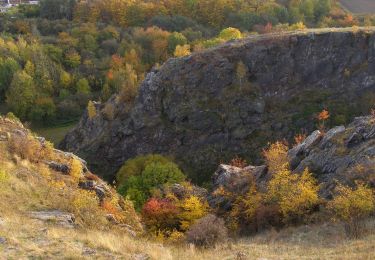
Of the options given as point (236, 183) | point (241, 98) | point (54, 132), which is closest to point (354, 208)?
point (236, 183)

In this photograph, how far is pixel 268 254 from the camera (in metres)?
21.9

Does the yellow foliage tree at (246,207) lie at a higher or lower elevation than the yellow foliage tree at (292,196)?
lower

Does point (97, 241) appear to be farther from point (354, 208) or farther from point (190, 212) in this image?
point (190, 212)

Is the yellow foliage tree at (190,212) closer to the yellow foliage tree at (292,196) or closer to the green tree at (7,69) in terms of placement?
the yellow foliage tree at (292,196)

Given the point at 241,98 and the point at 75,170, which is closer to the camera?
the point at 75,170

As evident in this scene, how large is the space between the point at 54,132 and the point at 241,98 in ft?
148

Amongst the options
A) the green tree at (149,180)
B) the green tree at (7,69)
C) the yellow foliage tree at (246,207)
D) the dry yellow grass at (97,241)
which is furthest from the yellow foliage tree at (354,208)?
the green tree at (7,69)

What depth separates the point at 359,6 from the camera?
412 ft

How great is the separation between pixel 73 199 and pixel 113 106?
45.5m

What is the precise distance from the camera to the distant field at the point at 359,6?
401ft

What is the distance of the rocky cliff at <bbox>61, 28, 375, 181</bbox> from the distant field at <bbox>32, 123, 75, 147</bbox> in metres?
21.4

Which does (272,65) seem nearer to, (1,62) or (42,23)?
(1,62)

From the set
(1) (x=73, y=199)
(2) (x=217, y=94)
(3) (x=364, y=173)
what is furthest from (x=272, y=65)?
(1) (x=73, y=199)

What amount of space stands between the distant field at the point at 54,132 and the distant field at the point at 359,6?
84.0 m
